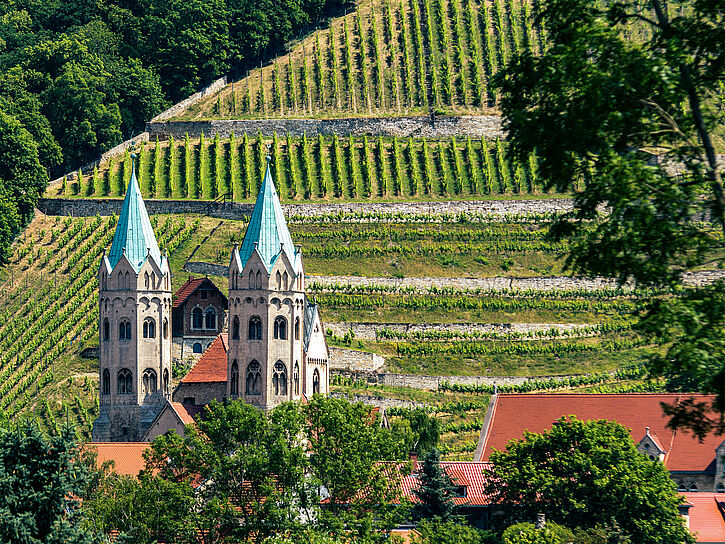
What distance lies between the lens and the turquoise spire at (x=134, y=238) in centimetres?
7144

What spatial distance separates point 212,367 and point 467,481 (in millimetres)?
16133

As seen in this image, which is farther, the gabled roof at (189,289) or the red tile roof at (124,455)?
the gabled roof at (189,289)

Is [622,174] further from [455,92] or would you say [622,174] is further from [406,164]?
[455,92]

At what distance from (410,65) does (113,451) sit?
6950cm

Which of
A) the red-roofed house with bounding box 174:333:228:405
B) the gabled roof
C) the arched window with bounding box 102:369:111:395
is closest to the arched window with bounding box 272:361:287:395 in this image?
the red-roofed house with bounding box 174:333:228:405

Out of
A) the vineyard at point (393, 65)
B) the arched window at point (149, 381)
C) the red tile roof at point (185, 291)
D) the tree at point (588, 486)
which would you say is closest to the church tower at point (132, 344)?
the arched window at point (149, 381)

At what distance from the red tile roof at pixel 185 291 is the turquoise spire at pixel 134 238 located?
37.2 feet

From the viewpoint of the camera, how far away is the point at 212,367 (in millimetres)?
72000

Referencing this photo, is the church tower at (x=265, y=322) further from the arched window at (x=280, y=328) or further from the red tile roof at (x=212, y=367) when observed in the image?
the red tile roof at (x=212, y=367)

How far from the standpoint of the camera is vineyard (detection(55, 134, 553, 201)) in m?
109

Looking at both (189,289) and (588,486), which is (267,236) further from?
(588,486)

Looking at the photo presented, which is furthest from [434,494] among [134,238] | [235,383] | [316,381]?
[134,238]

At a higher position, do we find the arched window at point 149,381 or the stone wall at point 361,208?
the stone wall at point 361,208

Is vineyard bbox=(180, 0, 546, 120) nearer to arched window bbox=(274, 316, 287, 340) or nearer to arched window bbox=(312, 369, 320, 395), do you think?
arched window bbox=(312, 369, 320, 395)
